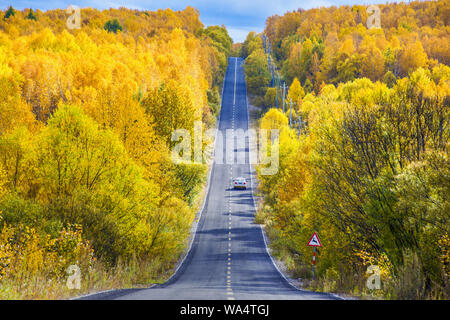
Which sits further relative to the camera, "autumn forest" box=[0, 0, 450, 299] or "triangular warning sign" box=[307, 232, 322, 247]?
"triangular warning sign" box=[307, 232, 322, 247]

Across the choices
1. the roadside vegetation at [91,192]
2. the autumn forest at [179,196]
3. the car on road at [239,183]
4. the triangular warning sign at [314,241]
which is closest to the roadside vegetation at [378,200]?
the autumn forest at [179,196]

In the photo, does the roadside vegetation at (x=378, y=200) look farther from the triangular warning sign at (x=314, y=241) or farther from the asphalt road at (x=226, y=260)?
the asphalt road at (x=226, y=260)

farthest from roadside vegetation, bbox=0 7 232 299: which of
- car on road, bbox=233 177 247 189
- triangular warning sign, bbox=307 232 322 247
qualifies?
car on road, bbox=233 177 247 189

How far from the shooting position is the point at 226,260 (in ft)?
128

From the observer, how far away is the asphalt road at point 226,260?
14.6 m

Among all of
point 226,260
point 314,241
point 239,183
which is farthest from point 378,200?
point 239,183

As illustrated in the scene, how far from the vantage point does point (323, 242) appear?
26406 millimetres

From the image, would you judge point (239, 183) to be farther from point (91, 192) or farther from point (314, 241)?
point (314, 241)

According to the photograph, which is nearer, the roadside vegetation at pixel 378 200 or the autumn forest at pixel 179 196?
the roadside vegetation at pixel 378 200

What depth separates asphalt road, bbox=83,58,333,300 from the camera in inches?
577

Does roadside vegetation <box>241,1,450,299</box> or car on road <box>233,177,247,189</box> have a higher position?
roadside vegetation <box>241,1,450,299</box>

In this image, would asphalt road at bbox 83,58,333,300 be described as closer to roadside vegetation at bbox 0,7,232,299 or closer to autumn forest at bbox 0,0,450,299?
autumn forest at bbox 0,0,450,299

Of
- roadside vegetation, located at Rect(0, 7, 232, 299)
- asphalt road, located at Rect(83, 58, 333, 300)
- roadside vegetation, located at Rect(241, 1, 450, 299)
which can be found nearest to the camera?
asphalt road, located at Rect(83, 58, 333, 300)

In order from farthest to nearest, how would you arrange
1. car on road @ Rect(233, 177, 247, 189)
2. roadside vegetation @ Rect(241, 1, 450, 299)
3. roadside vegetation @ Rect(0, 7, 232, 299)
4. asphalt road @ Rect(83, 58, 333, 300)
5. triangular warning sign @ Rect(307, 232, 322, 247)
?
car on road @ Rect(233, 177, 247, 189) < triangular warning sign @ Rect(307, 232, 322, 247) < roadside vegetation @ Rect(0, 7, 232, 299) < roadside vegetation @ Rect(241, 1, 450, 299) < asphalt road @ Rect(83, 58, 333, 300)
